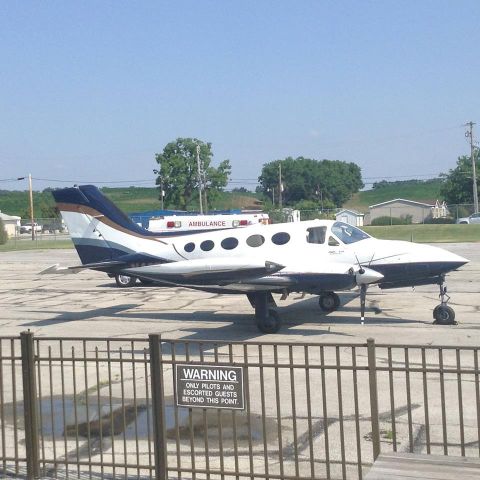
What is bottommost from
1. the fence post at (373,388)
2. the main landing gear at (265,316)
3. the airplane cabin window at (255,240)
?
the main landing gear at (265,316)

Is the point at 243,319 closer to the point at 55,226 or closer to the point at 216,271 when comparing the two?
the point at 216,271

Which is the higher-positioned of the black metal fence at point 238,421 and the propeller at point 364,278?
the propeller at point 364,278

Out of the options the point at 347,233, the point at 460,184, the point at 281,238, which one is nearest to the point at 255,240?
the point at 281,238

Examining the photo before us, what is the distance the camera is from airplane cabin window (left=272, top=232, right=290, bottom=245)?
692 inches

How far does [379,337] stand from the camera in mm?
15461

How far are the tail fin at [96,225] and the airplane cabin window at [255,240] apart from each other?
279 centimetres

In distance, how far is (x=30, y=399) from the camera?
7.17m

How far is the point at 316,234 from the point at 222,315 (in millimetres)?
3386

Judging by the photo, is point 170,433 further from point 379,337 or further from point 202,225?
point 202,225

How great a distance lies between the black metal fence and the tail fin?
22.9 feet

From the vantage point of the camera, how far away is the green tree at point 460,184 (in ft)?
332

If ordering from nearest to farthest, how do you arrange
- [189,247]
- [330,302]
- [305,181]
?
[189,247], [330,302], [305,181]

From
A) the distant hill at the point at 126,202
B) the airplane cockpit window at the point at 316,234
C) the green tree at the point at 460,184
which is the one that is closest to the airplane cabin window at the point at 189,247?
the airplane cockpit window at the point at 316,234

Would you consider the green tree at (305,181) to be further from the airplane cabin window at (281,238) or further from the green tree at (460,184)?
the airplane cabin window at (281,238)
